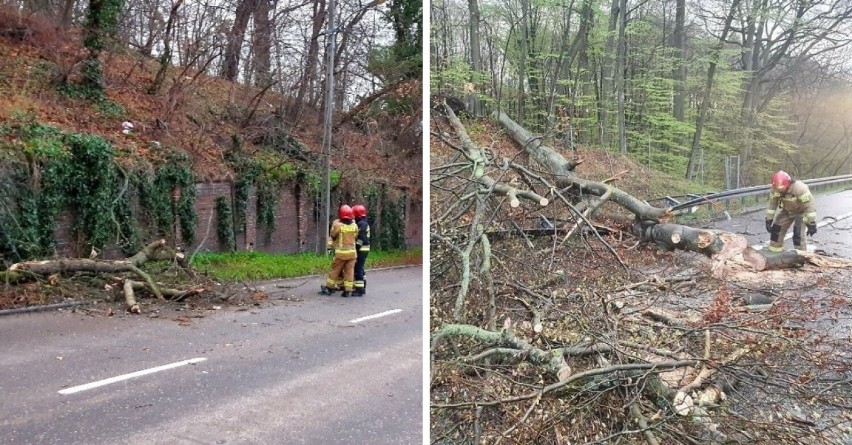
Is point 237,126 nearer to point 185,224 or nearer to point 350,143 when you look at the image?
point 185,224

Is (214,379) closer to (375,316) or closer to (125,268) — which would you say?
(375,316)

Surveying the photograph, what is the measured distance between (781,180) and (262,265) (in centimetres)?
411

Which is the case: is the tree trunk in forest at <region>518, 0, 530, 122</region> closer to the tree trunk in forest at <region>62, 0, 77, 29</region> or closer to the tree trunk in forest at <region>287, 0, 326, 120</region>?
the tree trunk in forest at <region>287, 0, 326, 120</region>

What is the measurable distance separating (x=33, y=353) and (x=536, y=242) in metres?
2.46

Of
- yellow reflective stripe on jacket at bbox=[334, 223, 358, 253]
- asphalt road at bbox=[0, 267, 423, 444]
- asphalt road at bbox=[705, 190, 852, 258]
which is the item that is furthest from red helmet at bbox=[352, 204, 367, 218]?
asphalt road at bbox=[705, 190, 852, 258]

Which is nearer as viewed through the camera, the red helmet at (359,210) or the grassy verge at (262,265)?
the red helmet at (359,210)

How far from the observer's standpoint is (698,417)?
0.86 m

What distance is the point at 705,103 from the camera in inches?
36.2

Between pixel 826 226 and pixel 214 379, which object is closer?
pixel 826 226

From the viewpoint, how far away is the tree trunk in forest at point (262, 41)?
530 centimetres

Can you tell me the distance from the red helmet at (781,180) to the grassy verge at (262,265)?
127 inches

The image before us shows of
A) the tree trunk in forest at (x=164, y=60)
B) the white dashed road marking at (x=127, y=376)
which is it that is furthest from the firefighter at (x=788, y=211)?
the tree trunk in forest at (x=164, y=60)

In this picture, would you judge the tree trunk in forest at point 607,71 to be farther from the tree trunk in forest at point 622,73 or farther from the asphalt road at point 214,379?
the asphalt road at point 214,379

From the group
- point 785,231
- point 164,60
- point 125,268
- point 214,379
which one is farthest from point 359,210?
point 164,60
